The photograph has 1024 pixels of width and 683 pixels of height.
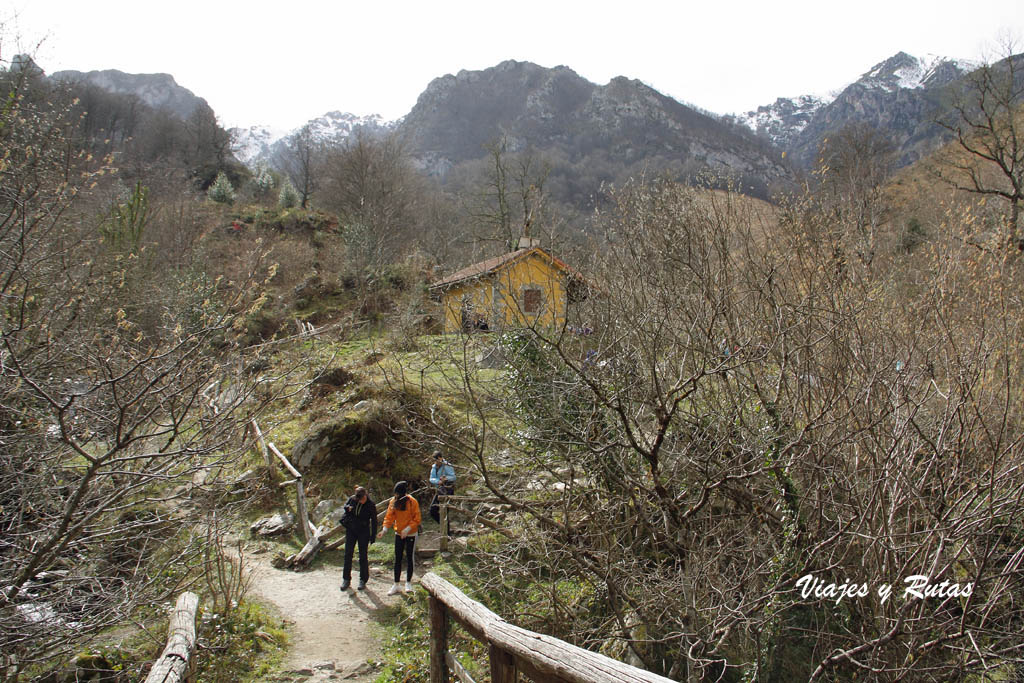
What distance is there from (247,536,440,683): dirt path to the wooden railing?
226 cm

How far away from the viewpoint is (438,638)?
4.19 metres

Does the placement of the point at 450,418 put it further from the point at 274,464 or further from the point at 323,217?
the point at 323,217

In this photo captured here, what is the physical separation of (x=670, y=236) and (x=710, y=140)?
98.4m

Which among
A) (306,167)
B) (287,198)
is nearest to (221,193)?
(287,198)

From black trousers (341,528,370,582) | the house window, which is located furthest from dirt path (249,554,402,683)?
the house window

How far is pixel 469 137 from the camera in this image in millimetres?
100562

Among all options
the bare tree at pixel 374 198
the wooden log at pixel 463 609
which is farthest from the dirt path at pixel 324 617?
the bare tree at pixel 374 198

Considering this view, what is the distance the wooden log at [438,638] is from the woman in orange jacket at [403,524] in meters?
3.46

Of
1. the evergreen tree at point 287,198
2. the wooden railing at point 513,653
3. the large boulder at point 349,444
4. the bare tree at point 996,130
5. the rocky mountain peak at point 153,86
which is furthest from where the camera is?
the rocky mountain peak at point 153,86

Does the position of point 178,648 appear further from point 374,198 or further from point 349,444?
point 374,198

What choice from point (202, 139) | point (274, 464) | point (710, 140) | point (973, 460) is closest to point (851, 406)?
point (973, 460)

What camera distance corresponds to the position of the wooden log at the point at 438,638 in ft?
13.6

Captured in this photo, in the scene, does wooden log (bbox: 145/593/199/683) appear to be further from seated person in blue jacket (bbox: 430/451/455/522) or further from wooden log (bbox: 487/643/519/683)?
seated person in blue jacket (bbox: 430/451/455/522)

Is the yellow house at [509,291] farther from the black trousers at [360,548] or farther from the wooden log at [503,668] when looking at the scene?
the black trousers at [360,548]
